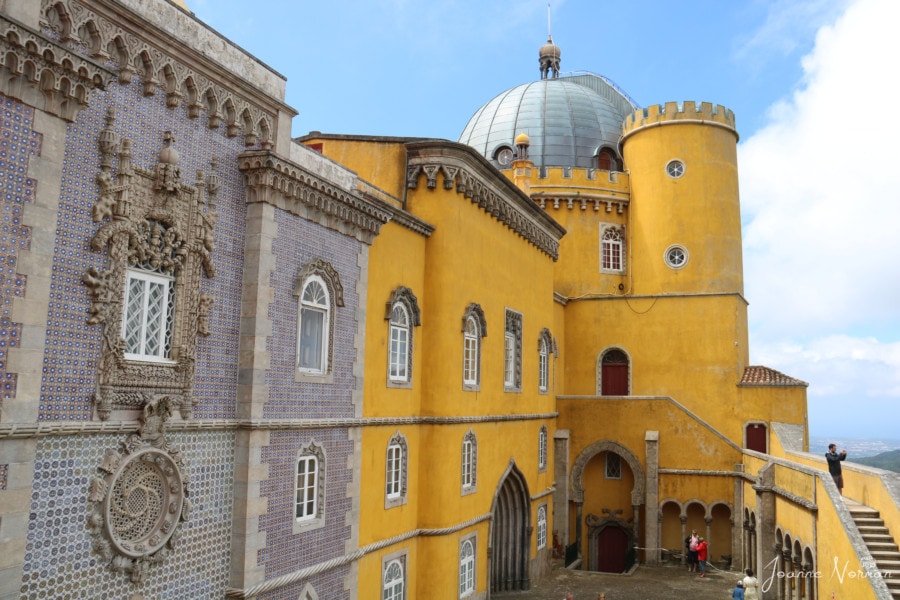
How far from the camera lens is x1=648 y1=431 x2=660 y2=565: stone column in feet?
80.7

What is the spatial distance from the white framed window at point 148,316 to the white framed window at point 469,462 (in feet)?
29.3

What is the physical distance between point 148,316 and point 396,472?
7172 millimetres

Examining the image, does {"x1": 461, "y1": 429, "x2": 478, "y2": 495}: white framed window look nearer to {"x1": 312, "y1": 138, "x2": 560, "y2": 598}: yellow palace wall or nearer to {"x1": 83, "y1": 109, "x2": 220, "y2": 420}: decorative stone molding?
{"x1": 312, "y1": 138, "x2": 560, "y2": 598}: yellow palace wall

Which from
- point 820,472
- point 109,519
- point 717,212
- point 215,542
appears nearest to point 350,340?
point 215,542

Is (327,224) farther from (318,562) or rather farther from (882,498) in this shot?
(882,498)

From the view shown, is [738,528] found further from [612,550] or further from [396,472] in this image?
[396,472]

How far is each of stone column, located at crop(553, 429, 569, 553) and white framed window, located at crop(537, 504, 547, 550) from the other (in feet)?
6.55

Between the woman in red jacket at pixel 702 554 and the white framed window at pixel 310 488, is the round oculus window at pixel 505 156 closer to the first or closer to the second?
the woman in red jacket at pixel 702 554

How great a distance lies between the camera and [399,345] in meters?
15.4

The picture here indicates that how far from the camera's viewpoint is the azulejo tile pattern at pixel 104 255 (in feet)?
26.5

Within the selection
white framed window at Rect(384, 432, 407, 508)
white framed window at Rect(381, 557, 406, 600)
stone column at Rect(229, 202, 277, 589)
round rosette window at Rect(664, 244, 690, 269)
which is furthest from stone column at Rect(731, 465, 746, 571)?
stone column at Rect(229, 202, 277, 589)

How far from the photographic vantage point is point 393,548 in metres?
14.8

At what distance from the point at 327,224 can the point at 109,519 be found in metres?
5.81

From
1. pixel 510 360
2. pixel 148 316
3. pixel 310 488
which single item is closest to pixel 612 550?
pixel 510 360
